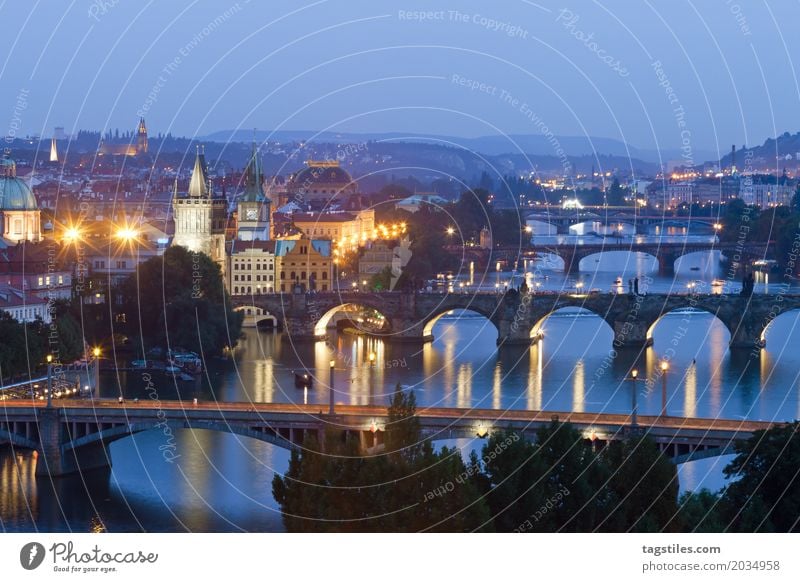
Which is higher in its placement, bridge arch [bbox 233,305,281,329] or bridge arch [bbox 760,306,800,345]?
bridge arch [bbox 233,305,281,329]

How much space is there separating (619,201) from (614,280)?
2887 cm

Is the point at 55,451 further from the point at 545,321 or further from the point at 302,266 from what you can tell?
the point at 302,266

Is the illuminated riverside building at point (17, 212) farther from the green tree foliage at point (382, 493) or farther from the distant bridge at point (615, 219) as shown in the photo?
the green tree foliage at point (382, 493)

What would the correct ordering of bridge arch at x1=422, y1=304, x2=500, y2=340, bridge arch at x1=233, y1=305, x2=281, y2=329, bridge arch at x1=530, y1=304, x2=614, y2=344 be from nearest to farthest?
bridge arch at x1=530, y1=304, x2=614, y2=344 < bridge arch at x1=422, y1=304, x2=500, y2=340 < bridge arch at x1=233, y1=305, x2=281, y2=329

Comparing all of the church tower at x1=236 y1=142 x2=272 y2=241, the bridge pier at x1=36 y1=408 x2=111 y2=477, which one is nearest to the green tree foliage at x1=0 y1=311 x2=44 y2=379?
the bridge pier at x1=36 y1=408 x2=111 y2=477

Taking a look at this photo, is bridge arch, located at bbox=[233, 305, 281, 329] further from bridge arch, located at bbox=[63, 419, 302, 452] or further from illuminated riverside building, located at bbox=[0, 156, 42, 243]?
bridge arch, located at bbox=[63, 419, 302, 452]

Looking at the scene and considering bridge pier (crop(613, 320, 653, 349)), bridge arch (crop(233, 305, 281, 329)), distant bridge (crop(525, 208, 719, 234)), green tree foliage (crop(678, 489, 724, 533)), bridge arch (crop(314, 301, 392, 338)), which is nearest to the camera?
green tree foliage (crop(678, 489, 724, 533))

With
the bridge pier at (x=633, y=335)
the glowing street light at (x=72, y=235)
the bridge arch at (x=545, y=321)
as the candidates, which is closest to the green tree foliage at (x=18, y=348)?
the bridge arch at (x=545, y=321)

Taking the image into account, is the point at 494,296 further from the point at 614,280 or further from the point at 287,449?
the point at 287,449

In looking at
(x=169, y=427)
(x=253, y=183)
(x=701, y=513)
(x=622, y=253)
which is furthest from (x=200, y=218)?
(x=701, y=513)

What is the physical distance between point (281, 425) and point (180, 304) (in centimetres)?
1000

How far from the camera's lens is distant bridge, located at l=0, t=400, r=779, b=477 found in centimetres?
1755

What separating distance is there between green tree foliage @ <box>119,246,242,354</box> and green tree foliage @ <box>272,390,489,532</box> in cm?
1240

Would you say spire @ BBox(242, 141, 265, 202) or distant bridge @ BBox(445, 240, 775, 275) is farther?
distant bridge @ BBox(445, 240, 775, 275)
